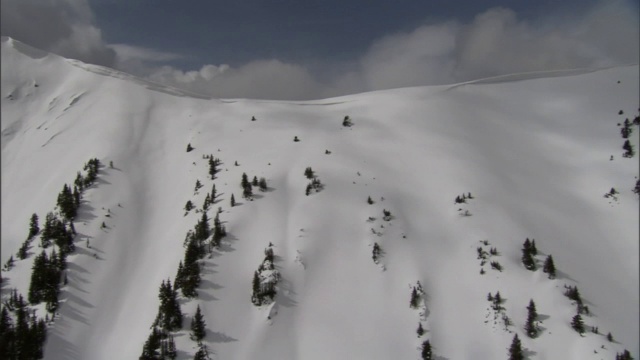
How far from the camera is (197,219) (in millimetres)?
66625

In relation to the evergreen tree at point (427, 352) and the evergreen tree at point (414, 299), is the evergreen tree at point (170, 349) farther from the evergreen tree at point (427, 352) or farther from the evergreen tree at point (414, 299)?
the evergreen tree at point (414, 299)

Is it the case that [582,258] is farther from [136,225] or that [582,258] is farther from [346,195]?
[136,225]

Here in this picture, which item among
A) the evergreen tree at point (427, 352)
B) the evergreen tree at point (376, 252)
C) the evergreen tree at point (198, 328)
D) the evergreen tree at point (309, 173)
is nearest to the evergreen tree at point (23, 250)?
the evergreen tree at point (198, 328)

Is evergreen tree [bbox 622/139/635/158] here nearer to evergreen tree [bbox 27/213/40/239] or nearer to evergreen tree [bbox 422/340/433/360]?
evergreen tree [bbox 422/340/433/360]

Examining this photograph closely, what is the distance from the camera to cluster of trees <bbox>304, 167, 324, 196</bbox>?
71.1 meters

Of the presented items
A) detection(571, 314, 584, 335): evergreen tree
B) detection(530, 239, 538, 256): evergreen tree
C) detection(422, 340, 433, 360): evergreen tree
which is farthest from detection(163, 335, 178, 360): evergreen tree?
detection(530, 239, 538, 256): evergreen tree

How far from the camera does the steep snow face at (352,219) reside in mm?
50250

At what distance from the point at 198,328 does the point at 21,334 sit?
20.0 m

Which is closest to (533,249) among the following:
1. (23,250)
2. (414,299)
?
(414,299)

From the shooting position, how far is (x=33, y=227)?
6394cm

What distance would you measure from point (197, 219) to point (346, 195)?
997 inches

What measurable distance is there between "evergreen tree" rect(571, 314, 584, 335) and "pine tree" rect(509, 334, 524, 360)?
7266 mm

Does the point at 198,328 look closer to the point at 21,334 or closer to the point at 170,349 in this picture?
the point at 170,349

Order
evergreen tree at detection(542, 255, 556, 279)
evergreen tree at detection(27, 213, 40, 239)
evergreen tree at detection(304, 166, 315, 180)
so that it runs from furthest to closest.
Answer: evergreen tree at detection(304, 166, 315, 180) < evergreen tree at detection(27, 213, 40, 239) < evergreen tree at detection(542, 255, 556, 279)
